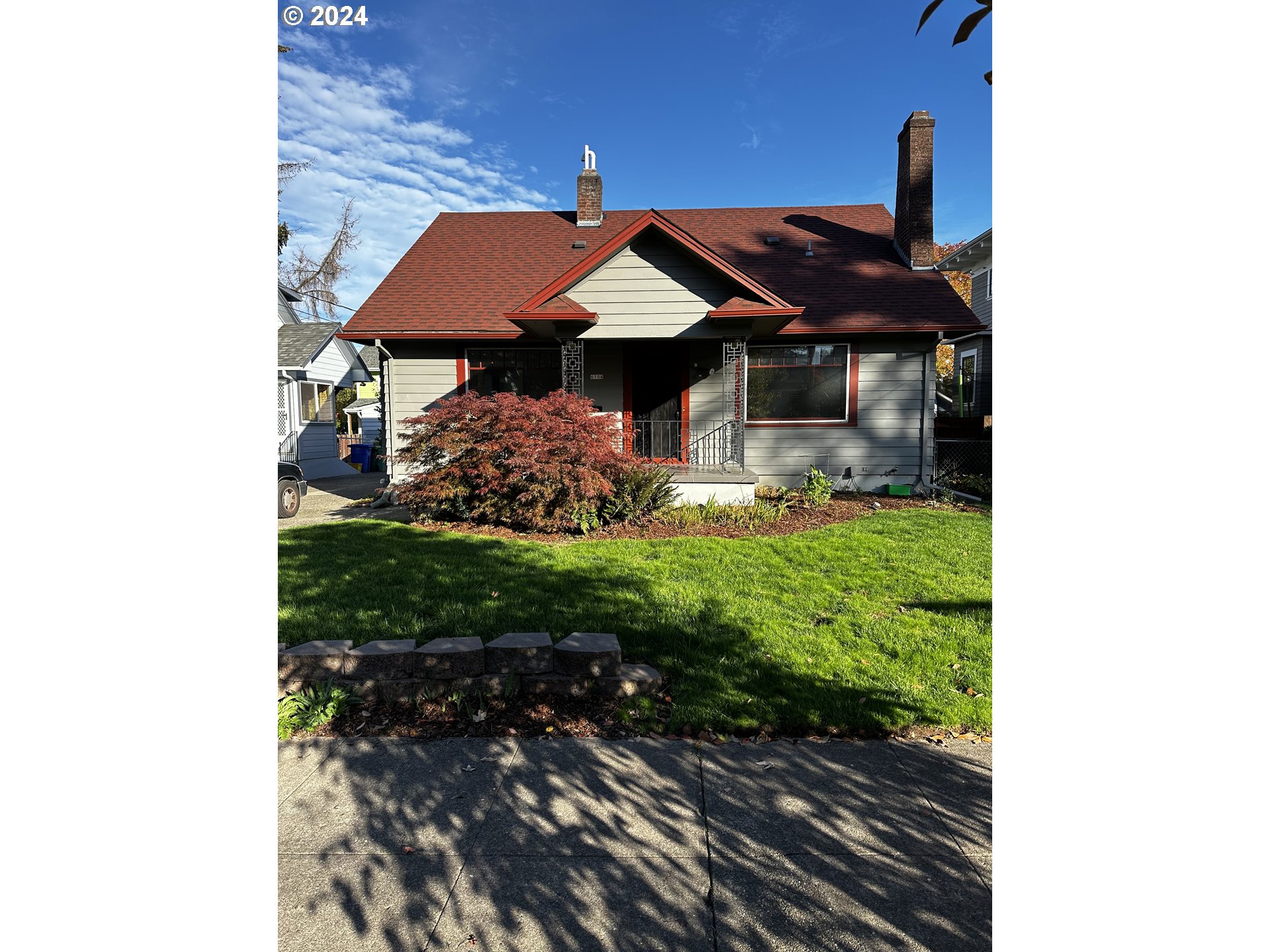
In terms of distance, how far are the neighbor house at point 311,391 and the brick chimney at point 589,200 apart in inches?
281

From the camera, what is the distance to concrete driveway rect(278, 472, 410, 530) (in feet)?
30.0

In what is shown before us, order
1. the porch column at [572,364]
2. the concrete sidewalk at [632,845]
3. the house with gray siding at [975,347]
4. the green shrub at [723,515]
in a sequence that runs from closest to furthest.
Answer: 1. the concrete sidewalk at [632,845]
2. the green shrub at [723,515]
3. the porch column at [572,364]
4. the house with gray siding at [975,347]

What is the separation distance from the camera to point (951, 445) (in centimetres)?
1302

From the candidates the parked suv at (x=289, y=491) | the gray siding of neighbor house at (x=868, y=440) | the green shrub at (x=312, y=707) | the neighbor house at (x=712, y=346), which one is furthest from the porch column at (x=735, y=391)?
the green shrub at (x=312, y=707)

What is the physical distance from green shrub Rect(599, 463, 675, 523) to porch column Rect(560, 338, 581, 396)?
2421 mm

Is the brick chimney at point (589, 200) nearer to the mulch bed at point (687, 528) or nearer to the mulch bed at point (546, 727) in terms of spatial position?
the mulch bed at point (687, 528)

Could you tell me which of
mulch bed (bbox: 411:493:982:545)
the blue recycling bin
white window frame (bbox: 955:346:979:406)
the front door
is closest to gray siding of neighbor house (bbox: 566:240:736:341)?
the front door

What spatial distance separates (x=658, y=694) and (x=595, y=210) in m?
13.3

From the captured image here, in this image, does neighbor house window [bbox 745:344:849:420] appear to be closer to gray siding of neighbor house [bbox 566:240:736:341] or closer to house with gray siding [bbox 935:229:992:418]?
gray siding of neighbor house [bbox 566:240:736:341]

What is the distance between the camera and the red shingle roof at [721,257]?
11453 mm

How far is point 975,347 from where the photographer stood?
17312mm

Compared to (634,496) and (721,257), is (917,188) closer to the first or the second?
(721,257)
